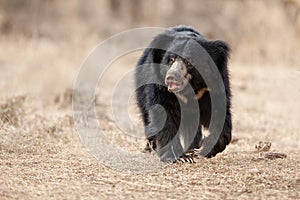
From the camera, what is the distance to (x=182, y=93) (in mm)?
5539

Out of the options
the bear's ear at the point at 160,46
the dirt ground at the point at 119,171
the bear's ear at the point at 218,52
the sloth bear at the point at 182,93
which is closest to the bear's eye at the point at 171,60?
the sloth bear at the point at 182,93

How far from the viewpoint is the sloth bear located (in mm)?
5492

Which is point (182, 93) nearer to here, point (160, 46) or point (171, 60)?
point (171, 60)

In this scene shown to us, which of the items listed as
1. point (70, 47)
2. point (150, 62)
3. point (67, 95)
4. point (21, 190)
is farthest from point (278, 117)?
point (70, 47)

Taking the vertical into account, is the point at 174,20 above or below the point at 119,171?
below

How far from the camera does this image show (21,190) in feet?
14.1

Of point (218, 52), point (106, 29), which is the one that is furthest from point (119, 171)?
point (106, 29)

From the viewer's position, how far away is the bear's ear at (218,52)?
18.4ft

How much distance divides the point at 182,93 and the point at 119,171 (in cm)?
96

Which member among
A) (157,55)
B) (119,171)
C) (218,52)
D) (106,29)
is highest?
(218,52)

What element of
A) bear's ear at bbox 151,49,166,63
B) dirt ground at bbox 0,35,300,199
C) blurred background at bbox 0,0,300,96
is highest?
bear's ear at bbox 151,49,166,63

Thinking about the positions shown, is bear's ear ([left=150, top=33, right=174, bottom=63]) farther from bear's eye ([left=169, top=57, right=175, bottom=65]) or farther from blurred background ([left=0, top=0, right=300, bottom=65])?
blurred background ([left=0, top=0, right=300, bottom=65])

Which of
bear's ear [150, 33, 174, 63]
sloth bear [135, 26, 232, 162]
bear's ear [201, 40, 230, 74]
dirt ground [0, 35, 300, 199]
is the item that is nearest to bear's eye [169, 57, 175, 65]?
sloth bear [135, 26, 232, 162]

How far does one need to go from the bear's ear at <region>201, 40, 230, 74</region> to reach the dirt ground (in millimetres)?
806
